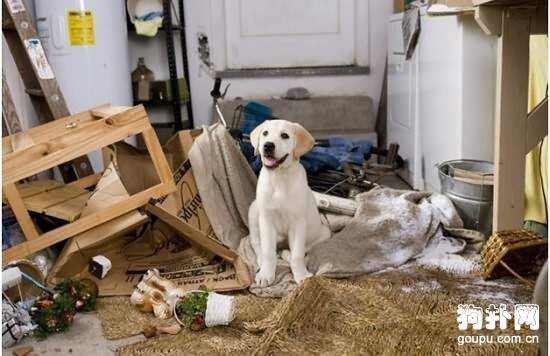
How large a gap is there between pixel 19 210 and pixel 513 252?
1578 millimetres

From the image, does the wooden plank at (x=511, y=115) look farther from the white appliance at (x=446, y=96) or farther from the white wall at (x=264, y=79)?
the white wall at (x=264, y=79)

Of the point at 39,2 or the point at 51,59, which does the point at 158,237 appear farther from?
the point at 39,2

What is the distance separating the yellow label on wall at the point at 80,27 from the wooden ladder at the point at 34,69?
22 centimetres

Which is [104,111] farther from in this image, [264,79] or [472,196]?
[264,79]

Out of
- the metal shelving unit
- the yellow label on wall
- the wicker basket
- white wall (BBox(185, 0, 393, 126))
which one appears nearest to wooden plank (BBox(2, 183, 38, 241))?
the yellow label on wall

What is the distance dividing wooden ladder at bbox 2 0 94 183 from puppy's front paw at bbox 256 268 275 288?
104 cm

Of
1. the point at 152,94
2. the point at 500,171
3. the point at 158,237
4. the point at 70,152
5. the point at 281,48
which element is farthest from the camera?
the point at 281,48

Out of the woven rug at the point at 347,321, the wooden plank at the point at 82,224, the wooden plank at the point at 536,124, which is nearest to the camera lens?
the woven rug at the point at 347,321

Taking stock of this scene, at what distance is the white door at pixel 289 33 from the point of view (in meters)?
3.99

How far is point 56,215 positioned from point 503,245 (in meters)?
1.51

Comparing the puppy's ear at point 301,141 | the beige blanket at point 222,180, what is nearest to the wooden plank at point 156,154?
the beige blanket at point 222,180

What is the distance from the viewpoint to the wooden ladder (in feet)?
8.23

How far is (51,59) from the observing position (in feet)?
9.18

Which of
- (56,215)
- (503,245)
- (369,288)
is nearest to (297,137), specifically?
(369,288)
